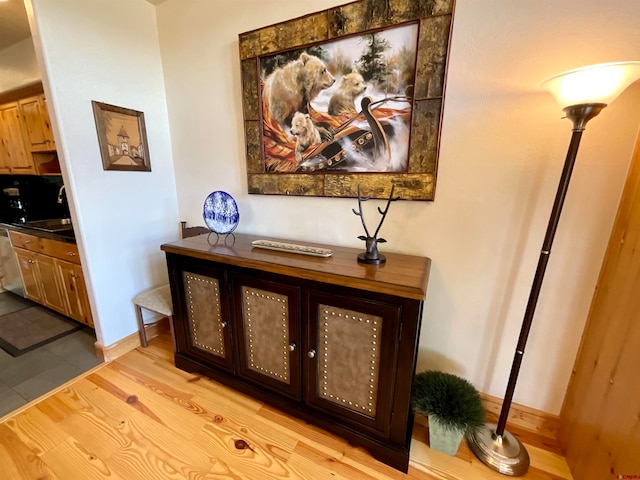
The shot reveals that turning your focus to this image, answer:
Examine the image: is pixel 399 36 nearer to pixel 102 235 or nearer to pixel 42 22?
pixel 42 22

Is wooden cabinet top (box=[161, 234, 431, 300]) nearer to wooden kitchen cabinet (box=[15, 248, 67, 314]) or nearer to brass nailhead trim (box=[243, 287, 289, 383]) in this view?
brass nailhead trim (box=[243, 287, 289, 383])

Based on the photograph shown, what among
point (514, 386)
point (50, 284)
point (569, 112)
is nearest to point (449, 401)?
point (514, 386)

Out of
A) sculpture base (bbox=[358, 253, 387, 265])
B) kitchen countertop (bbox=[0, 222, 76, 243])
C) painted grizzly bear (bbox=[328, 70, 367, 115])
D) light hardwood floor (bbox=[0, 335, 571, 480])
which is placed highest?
painted grizzly bear (bbox=[328, 70, 367, 115])

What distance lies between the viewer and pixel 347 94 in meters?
1.44

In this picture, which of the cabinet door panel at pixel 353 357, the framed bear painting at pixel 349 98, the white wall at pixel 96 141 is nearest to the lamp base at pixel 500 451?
the cabinet door panel at pixel 353 357

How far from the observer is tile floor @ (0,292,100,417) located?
1629 mm

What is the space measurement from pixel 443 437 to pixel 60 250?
114 inches

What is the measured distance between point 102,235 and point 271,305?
1388mm

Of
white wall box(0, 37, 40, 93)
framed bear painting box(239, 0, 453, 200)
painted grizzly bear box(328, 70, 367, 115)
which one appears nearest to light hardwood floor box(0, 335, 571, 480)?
framed bear painting box(239, 0, 453, 200)

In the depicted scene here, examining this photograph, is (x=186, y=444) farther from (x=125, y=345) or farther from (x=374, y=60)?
(x=374, y=60)

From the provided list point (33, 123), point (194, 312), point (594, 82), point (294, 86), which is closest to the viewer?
point (594, 82)

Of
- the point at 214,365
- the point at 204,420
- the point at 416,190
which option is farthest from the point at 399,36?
the point at 204,420

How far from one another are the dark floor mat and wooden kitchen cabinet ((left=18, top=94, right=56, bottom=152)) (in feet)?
5.14

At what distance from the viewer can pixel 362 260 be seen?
131cm
